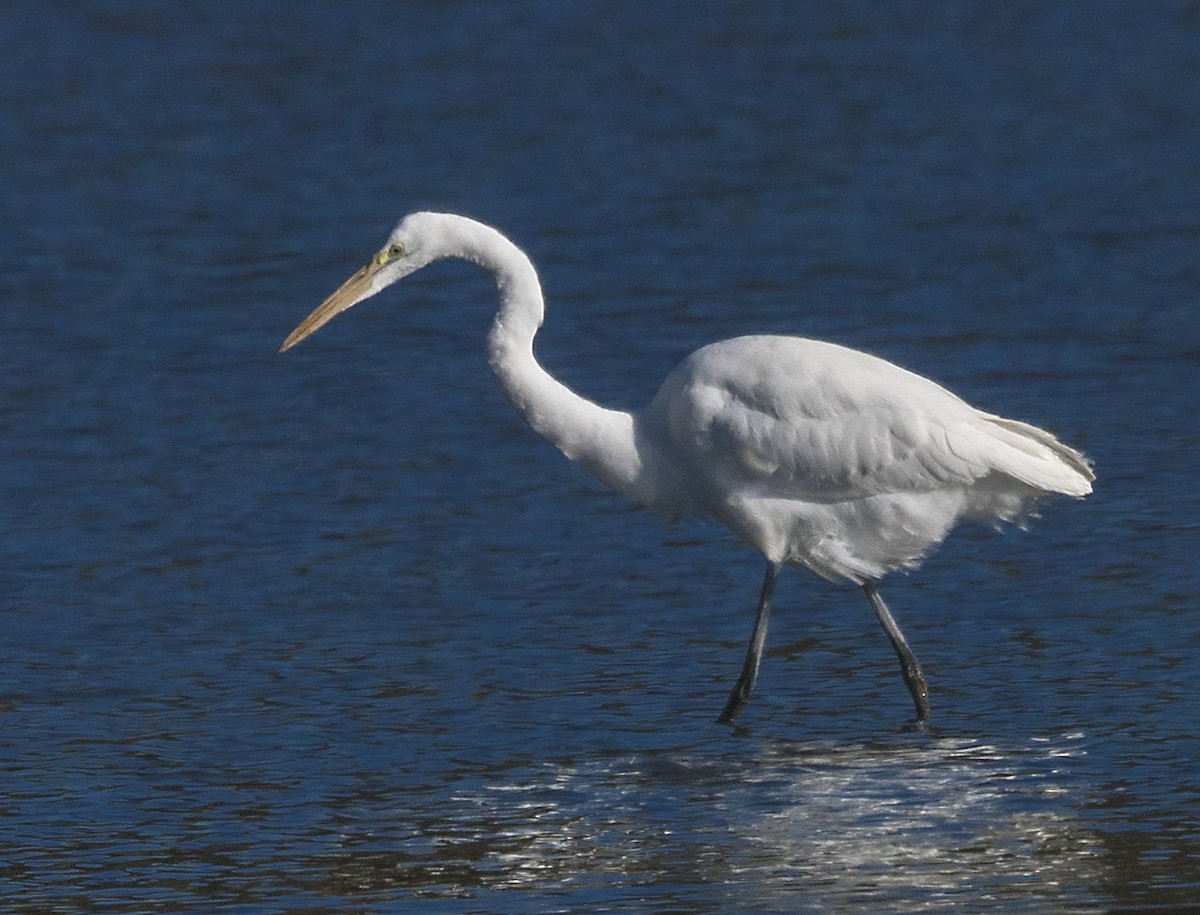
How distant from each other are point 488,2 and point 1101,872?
61.7 feet

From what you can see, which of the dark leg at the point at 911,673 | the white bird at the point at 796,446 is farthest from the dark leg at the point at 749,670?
the dark leg at the point at 911,673

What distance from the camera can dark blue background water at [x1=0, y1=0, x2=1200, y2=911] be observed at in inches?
321

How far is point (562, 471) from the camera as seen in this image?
1305 centimetres

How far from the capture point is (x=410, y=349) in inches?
601

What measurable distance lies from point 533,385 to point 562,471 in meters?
3.22

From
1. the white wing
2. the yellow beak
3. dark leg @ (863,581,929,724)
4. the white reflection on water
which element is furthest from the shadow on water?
the yellow beak

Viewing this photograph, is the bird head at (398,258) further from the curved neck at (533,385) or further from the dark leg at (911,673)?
the dark leg at (911,673)

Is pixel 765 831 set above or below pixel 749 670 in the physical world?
below

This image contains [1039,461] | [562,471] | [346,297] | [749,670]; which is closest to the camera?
[749,670]

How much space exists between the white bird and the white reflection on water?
0.70 meters

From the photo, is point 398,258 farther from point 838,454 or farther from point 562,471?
point 562,471

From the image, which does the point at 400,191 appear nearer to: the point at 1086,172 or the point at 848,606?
the point at 1086,172

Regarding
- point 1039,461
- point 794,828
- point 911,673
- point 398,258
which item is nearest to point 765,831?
point 794,828

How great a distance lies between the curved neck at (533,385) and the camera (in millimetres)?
9809
